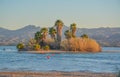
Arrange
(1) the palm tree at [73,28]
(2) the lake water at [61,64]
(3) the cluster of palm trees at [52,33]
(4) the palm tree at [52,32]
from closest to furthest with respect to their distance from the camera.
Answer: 1. (2) the lake water at [61,64]
2. (3) the cluster of palm trees at [52,33]
3. (4) the palm tree at [52,32]
4. (1) the palm tree at [73,28]

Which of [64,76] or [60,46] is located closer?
[64,76]

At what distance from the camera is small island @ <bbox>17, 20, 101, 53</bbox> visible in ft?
435

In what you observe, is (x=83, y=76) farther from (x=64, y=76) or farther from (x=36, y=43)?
(x=36, y=43)

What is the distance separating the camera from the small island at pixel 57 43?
132 meters

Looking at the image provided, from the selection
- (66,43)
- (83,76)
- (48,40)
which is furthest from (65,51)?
(83,76)

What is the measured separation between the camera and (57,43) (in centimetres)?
Answer: 14200

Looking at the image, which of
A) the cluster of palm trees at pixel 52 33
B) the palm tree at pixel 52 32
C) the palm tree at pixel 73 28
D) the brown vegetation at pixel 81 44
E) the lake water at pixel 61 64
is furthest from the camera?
the palm tree at pixel 73 28

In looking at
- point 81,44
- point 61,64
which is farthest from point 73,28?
point 61,64

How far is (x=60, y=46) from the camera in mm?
137625

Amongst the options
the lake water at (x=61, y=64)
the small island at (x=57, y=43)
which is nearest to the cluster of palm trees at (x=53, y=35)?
the small island at (x=57, y=43)

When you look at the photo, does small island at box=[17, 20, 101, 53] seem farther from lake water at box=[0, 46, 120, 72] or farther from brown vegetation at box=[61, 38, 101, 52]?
lake water at box=[0, 46, 120, 72]

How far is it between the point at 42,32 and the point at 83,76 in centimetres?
11134

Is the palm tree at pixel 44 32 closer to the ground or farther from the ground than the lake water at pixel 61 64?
farther from the ground

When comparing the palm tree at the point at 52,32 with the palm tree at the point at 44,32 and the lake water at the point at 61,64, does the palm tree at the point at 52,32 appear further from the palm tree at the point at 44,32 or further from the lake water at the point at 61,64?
the lake water at the point at 61,64
